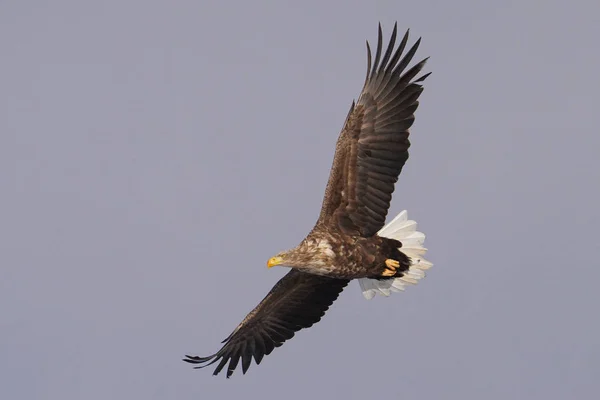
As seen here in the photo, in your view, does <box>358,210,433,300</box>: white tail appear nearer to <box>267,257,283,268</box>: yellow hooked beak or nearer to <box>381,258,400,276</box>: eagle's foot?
<box>381,258,400,276</box>: eagle's foot

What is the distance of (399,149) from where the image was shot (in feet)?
61.2

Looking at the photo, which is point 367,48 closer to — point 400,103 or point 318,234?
point 400,103

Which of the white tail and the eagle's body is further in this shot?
the white tail

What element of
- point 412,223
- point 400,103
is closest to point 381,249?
point 412,223

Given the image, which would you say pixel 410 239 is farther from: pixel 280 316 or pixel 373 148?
pixel 280 316

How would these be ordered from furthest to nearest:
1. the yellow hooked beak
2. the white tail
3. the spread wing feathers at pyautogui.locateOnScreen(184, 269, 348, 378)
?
the spread wing feathers at pyautogui.locateOnScreen(184, 269, 348, 378), the white tail, the yellow hooked beak

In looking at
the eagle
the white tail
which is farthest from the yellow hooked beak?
the white tail

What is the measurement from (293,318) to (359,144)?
284 centimetres

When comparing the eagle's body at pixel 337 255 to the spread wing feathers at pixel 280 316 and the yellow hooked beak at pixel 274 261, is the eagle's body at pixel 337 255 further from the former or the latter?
the spread wing feathers at pixel 280 316

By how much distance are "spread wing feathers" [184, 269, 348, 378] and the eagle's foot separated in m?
1.15

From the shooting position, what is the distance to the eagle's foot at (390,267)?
1891 centimetres

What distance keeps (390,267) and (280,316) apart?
1991mm

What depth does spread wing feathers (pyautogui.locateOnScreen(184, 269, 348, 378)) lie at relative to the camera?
2003 centimetres

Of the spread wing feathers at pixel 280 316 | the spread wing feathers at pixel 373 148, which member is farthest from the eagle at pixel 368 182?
the spread wing feathers at pixel 280 316
